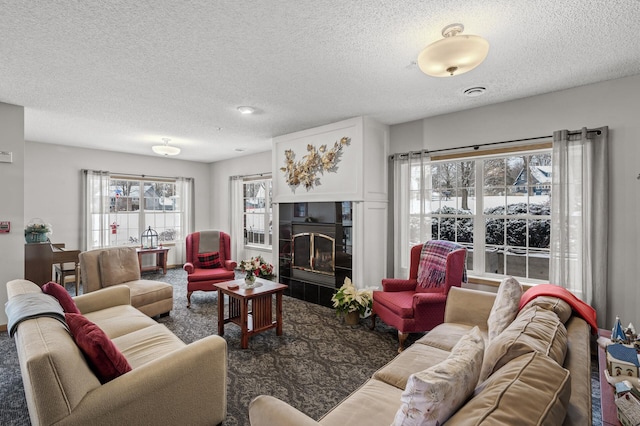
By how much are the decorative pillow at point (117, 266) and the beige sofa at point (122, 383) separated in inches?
59.0

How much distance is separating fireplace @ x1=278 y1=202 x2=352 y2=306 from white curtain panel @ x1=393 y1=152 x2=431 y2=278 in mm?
690

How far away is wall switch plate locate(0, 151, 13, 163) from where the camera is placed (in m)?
3.40

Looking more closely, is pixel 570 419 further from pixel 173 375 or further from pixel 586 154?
pixel 586 154

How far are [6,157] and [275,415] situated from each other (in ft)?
14.0

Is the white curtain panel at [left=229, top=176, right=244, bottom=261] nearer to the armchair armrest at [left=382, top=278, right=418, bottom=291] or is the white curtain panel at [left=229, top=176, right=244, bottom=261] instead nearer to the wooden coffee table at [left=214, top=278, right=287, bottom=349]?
the wooden coffee table at [left=214, top=278, right=287, bottom=349]

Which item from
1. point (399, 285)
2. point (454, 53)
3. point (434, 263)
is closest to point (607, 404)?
point (454, 53)

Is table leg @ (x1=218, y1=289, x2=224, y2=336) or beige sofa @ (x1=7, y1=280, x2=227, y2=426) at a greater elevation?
beige sofa @ (x1=7, y1=280, x2=227, y2=426)

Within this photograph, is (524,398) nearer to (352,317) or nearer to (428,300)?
(428,300)

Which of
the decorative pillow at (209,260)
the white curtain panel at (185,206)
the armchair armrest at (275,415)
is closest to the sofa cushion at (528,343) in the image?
the armchair armrest at (275,415)

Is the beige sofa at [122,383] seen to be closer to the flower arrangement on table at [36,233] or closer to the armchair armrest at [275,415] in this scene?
the armchair armrest at [275,415]

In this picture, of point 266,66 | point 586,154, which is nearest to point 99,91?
point 266,66

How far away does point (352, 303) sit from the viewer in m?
3.53

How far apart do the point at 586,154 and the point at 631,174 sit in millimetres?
375

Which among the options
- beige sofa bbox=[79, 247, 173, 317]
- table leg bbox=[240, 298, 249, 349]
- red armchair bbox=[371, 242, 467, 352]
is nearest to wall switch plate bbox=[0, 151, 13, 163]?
beige sofa bbox=[79, 247, 173, 317]
